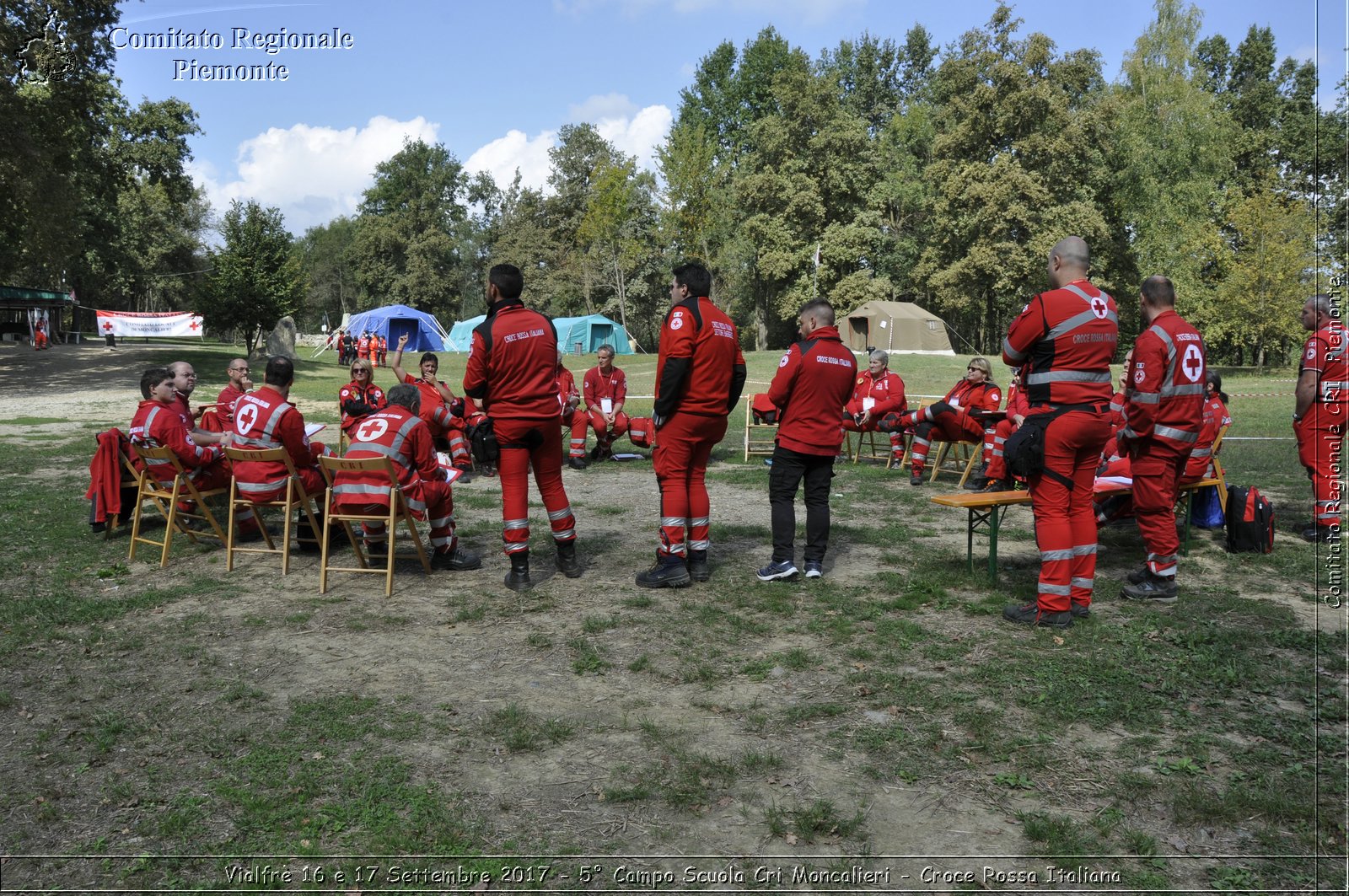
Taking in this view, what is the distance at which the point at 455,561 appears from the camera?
Result: 22.2 feet

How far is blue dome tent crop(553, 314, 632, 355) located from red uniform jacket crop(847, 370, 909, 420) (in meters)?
33.7

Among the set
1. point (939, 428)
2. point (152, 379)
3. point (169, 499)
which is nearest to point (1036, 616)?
point (939, 428)

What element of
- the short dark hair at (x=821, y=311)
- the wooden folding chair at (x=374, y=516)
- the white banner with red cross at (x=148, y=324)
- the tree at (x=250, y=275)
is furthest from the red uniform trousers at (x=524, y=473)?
the white banner with red cross at (x=148, y=324)

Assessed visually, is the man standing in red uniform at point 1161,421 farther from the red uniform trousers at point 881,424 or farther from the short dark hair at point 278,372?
the short dark hair at point 278,372

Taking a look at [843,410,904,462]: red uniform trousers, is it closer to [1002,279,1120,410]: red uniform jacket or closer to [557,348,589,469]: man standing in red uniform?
[557,348,589,469]: man standing in red uniform

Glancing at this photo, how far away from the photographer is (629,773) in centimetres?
360

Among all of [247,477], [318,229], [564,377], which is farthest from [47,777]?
[318,229]

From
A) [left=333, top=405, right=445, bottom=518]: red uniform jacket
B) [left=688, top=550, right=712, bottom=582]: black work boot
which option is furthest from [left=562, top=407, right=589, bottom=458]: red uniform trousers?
[left=688, top=550, right=712, bottom=582]: black work boot

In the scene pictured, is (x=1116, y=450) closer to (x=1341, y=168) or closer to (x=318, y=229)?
(x=1341, y=168)

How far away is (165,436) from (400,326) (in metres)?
37.7

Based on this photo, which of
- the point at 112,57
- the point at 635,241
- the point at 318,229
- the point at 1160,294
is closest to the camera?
the point at 1160,294

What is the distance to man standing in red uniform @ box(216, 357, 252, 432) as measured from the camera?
808 cm

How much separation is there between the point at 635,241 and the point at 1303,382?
43.8m

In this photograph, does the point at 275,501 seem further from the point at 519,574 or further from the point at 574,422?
the point at 574,422
